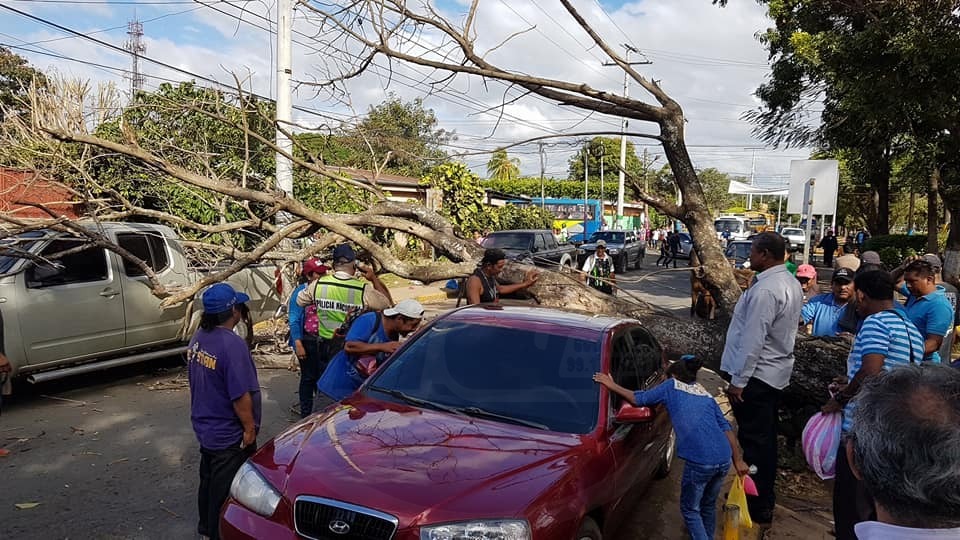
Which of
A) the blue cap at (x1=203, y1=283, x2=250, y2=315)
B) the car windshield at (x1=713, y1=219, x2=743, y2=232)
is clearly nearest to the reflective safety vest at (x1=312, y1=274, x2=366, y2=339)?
the blue cap at (x1=203, y1=283, x2=250, y2=315)

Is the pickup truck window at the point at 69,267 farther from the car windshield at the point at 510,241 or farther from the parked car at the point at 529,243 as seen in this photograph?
the car windshield at the point at 510,241

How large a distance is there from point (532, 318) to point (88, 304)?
207 inches

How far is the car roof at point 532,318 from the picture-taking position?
4258mm

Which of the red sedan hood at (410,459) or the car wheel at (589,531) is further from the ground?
the red sedan hood at (410,459)

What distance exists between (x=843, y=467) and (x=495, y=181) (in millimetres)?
55119

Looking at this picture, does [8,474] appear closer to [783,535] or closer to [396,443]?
[396,443]

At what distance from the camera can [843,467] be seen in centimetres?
256

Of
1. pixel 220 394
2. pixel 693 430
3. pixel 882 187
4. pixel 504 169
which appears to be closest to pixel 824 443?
pixel 693 430

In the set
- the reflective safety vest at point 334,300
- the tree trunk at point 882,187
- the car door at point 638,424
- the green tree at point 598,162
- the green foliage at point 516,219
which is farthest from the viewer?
the green tree at point 598,162

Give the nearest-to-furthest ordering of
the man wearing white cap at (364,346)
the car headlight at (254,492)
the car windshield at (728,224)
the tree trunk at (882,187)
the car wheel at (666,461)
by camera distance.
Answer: the car headlight at (254,492), the man wearing white cap at (364,346), the car wheel at (666,461), the tree trunk at (882,187), the car windshield at (728,224)

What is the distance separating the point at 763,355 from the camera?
4.29m

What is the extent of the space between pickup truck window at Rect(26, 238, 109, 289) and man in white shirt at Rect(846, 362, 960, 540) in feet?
24.0

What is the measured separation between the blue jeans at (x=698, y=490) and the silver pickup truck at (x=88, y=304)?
6.18 m

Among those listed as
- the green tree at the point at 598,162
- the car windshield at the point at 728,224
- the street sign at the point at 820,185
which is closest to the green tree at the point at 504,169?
the green tree at the point at 598,162
